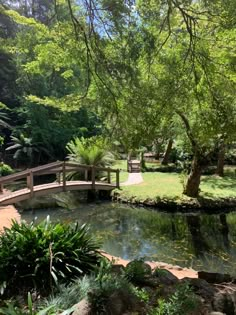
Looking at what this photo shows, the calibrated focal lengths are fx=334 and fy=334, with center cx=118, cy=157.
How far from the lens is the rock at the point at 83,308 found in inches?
108

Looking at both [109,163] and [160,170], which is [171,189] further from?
[160,170]

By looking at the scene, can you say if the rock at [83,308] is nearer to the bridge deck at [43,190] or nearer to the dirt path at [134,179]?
the bridge deck at [43,190]

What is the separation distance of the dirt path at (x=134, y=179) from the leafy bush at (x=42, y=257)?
938cm

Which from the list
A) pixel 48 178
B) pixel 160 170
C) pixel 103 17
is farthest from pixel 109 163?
pixel 103 17

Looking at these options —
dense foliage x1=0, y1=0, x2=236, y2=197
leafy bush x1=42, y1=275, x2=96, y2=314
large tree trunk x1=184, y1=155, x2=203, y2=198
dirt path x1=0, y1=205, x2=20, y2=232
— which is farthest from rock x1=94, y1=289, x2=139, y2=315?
large tree trunk x1=184, y1=155, x2=203, y2=198

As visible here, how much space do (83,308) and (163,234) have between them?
5.94m

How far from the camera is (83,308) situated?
9.14 feet

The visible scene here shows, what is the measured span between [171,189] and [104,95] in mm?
7118

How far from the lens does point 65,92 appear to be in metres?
22.7

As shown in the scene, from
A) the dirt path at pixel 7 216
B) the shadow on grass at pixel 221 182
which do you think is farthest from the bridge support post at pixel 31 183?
the shadow on grass at pixel 221 182

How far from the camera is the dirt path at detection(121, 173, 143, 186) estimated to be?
44.4 feet

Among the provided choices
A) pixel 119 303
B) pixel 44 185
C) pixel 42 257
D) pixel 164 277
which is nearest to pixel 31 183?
pixel 44 185

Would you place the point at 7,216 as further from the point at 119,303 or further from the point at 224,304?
the point at 224,304

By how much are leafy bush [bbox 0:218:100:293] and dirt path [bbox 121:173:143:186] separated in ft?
30.8
